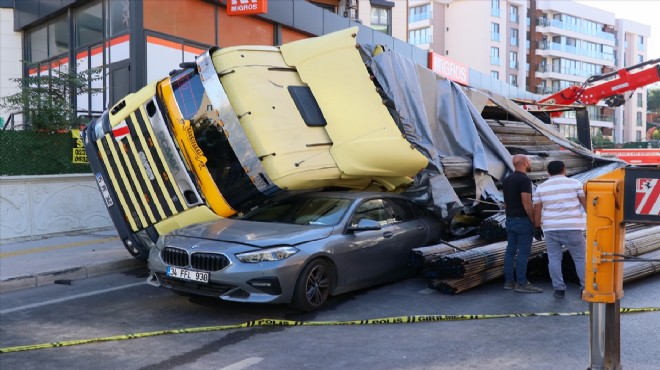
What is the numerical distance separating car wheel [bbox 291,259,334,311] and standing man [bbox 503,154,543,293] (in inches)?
89.0

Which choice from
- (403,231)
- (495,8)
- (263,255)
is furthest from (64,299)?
(495,8)

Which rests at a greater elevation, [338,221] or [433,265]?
[338,221]

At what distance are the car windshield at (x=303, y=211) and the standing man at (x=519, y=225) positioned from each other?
1.94 metres

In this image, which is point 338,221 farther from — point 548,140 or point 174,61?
point 174,61

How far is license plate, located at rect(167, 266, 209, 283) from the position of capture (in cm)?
609

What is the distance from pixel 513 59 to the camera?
6844 centimetres

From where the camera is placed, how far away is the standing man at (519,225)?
282 inches

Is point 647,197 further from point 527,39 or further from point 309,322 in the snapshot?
point 527,39

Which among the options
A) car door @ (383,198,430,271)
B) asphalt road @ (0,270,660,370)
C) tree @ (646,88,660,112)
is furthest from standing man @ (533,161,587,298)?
tree @ (646,88,660,112)

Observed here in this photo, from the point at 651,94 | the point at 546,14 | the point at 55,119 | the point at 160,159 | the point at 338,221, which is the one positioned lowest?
the point at 338,221

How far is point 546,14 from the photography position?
7162 cm

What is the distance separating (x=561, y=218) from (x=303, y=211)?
9.57 ft

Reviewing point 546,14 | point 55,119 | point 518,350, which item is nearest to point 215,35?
point 55,119

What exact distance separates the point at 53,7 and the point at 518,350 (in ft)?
55.2
